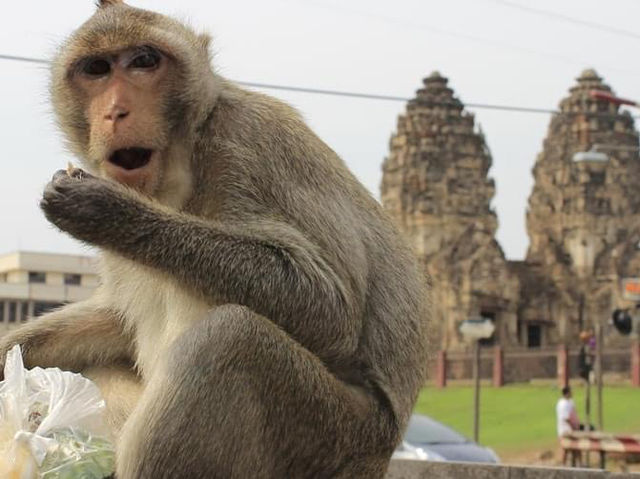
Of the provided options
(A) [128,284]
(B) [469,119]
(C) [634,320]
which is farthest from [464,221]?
(A) [128,284]

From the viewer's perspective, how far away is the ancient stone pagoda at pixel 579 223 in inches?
3076

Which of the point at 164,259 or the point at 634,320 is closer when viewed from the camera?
the point at 164,259

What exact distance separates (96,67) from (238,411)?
1.23 m

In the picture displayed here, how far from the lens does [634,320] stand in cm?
3200

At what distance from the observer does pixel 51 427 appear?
412 centimetres

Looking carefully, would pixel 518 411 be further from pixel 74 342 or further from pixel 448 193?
pixel 74 342

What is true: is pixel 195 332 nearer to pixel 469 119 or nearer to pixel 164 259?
pixel 164 259

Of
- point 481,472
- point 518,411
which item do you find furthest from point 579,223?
point 481,472

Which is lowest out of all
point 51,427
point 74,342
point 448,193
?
point 51,427

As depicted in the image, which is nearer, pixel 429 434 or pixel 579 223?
pixel 429 434

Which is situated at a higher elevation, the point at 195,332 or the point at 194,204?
the point at 194,204

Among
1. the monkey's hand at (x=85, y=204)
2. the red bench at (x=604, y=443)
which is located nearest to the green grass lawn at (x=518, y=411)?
the red bench at (x=604, y=443)

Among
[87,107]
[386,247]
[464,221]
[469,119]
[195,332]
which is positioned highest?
[469,119]

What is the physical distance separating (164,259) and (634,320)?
95.6ft
